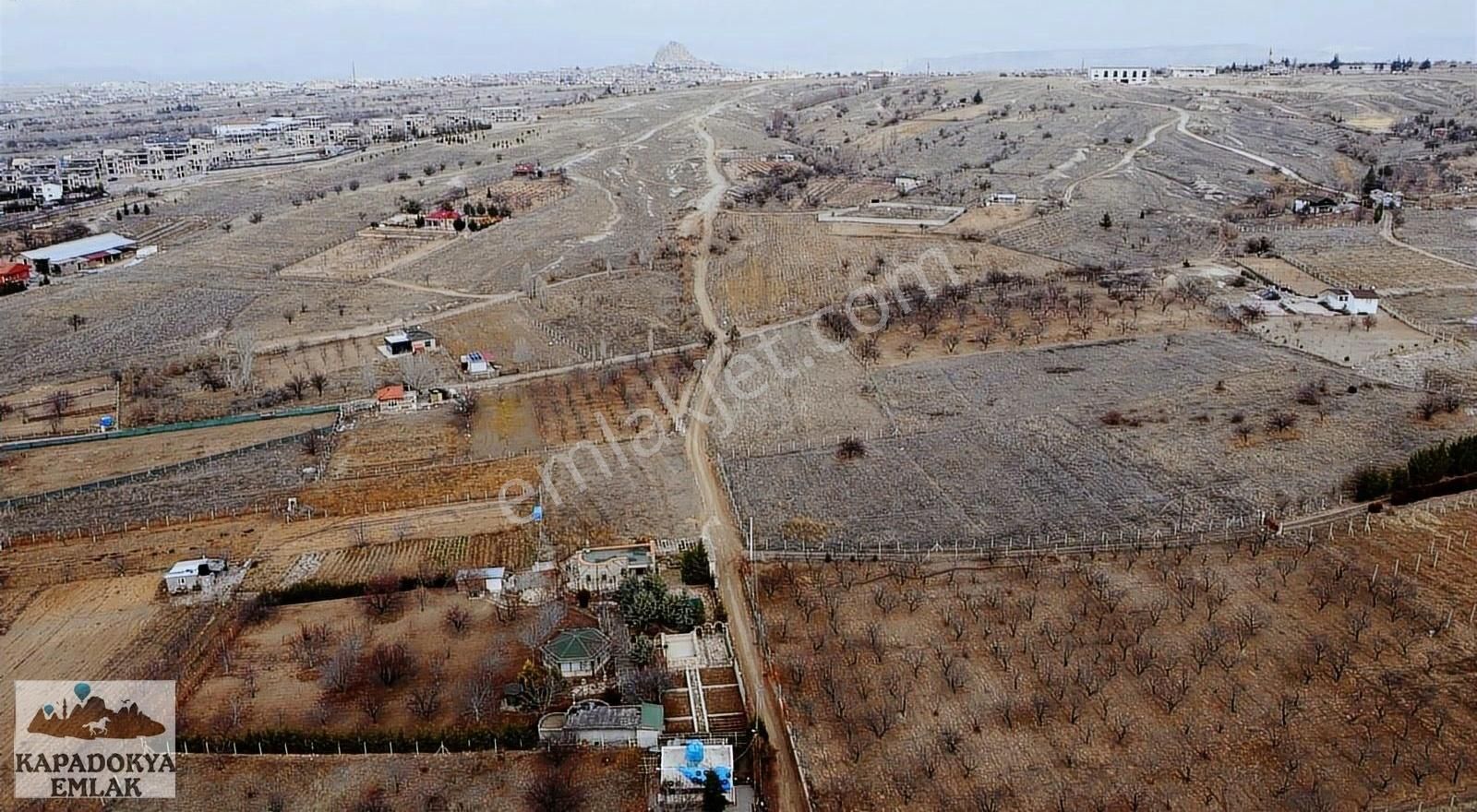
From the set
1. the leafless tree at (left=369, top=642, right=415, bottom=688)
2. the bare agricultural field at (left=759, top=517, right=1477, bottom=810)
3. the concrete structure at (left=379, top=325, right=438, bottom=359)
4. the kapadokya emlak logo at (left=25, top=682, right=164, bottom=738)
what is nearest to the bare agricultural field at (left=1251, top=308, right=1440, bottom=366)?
the bare agricultural field at (left=759, top=517, right=1477, bottom=810)

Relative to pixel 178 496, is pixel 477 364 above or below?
above

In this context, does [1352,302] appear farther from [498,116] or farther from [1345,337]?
[498,116]

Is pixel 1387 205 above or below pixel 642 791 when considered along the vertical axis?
above

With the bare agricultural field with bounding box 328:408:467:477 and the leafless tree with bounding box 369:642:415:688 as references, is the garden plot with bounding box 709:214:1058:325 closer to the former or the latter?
the bare agricultural field with bounding box 328:408:467:477

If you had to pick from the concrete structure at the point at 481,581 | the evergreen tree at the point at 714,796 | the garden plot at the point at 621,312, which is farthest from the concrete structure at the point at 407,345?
the evergreen tree at the point at 714,796

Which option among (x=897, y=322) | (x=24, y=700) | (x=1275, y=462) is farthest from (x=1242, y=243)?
(x=24, y=700)

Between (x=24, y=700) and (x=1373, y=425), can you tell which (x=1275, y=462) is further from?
(x=24, y=700)

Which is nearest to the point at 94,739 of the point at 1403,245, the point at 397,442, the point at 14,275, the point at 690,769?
the point at 690,769
